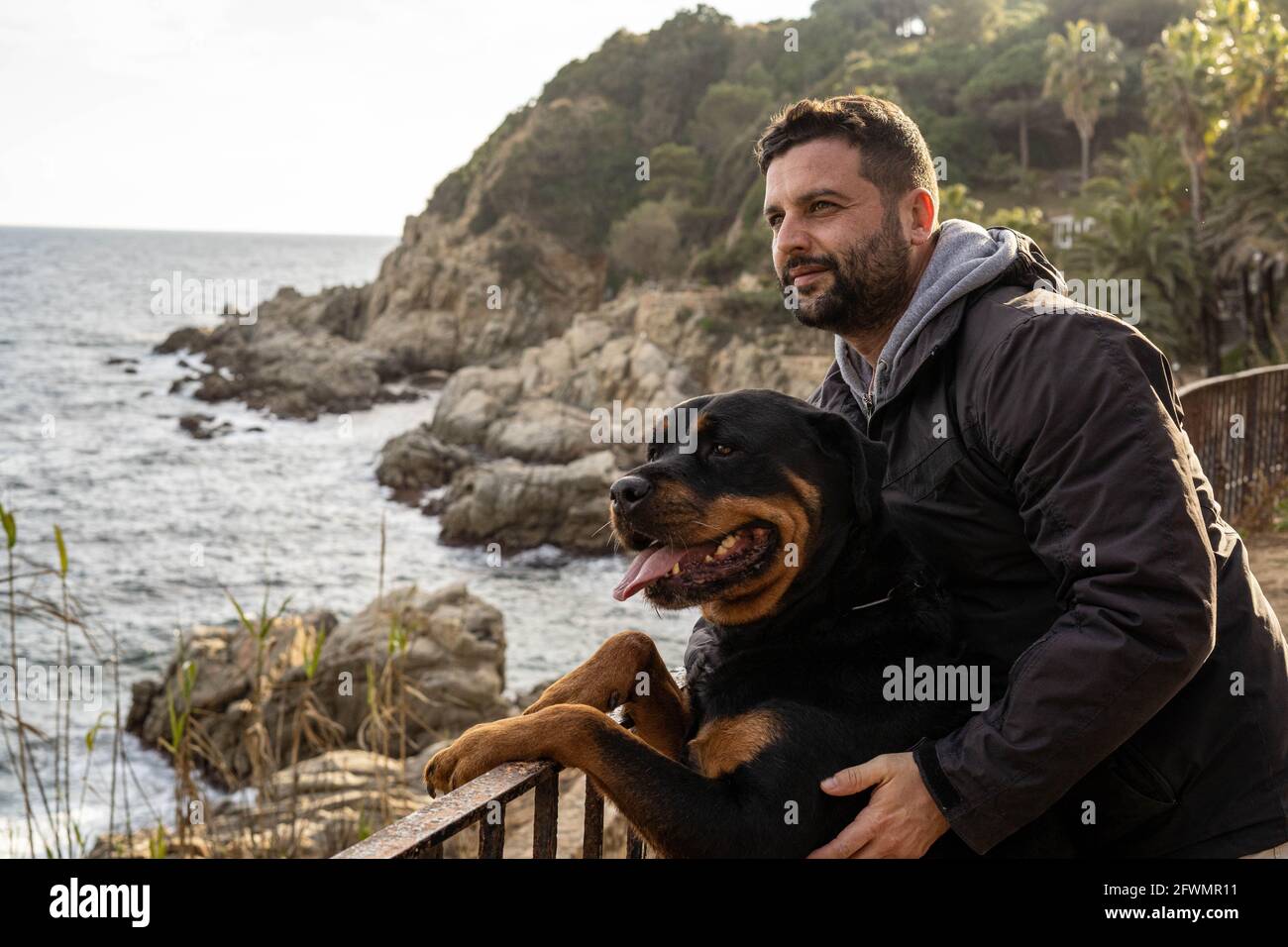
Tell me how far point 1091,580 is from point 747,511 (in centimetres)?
89

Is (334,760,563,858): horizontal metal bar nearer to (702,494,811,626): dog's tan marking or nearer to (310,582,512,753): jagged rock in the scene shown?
(702,494,811,626): dog's tan marking

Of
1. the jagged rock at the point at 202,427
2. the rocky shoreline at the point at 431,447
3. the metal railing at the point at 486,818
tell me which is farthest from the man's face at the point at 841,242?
the jagged rock at the point at 202,427

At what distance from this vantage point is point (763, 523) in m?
2.96

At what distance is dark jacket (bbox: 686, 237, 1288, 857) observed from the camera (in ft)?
7.74

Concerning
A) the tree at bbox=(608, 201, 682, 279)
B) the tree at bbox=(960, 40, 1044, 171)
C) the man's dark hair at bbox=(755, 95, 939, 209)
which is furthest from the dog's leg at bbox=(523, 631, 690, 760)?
the tree at bbox=(960, 40, 1044, 171)

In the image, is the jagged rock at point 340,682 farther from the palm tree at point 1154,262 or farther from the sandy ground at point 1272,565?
the palm tree at point 1154,262

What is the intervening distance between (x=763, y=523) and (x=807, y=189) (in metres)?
1.13

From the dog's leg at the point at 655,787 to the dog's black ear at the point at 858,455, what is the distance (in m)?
0.83

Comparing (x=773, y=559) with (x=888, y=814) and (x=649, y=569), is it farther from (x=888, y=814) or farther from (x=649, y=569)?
(x=888, y=814)

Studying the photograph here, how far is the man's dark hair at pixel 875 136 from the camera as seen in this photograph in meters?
3.38

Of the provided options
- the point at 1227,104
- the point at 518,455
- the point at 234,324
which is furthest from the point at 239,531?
the point at 234,324

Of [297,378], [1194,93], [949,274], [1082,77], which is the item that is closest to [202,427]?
[297,378]
